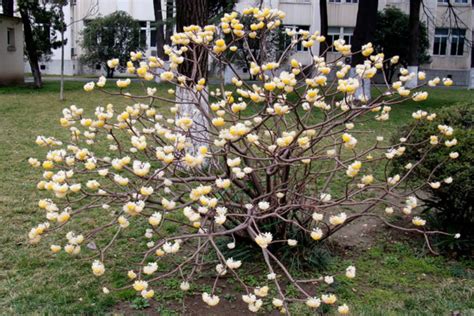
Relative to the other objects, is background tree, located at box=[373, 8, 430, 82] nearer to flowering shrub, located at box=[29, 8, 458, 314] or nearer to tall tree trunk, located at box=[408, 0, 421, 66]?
tall tree trunk, located at box=[408, 0, 421, 66]

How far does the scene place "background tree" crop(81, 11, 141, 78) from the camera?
2964 centimetres

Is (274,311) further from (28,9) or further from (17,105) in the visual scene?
(28,9)

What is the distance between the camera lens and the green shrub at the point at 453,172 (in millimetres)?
4090

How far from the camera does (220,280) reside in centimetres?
392

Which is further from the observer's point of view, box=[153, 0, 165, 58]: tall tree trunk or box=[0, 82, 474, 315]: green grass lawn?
box=[153, 0, 165, 58]: tall tree trunk

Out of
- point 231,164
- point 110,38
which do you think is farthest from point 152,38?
point 231,164

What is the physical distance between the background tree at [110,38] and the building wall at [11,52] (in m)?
9.52

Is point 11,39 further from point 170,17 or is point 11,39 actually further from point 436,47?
point 436,47

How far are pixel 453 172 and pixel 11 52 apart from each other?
19.0m

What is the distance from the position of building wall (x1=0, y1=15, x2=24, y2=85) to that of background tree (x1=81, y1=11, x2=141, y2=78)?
952cm

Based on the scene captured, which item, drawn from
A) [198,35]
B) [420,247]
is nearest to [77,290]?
[198,35]

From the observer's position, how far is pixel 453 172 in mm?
4133

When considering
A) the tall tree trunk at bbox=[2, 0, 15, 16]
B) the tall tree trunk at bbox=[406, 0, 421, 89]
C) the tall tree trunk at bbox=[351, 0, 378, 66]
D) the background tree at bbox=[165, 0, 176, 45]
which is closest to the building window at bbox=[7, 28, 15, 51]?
the tall tree trunk at bbox=[2, 0, 15, 16]

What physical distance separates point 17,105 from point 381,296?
12.1m
